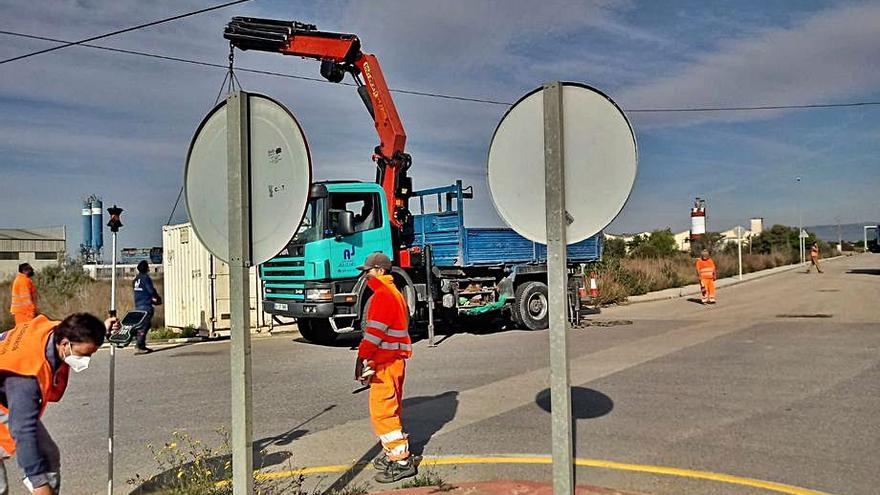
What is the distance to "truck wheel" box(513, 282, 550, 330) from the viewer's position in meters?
15.3

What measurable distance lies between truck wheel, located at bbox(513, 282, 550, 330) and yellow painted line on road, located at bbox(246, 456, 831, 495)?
9589mm

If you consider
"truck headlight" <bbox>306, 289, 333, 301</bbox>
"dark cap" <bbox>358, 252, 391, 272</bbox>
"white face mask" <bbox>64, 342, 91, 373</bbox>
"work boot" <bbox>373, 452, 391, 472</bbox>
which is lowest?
"work boot" <bbox>373, 452, 391, 472</bbox>

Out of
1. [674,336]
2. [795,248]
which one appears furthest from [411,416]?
[795,248]

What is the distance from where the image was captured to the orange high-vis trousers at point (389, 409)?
5227 mm

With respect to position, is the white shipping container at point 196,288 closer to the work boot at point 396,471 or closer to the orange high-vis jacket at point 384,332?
the orange high-vis jacket at point 384,332

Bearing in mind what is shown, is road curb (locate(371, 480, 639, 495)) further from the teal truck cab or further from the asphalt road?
the teal truck cab

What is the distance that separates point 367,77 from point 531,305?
19.8 ft

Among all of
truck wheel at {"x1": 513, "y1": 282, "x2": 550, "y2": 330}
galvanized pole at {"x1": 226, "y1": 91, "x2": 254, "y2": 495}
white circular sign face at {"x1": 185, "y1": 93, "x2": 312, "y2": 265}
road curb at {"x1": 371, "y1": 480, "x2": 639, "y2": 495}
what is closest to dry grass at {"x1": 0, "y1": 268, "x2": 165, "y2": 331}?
truck wheel at {"x1": 513, "y1": 282, "x2": 550, "y2": 330}

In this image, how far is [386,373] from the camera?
17.7ft

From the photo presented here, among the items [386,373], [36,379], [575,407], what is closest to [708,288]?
[575,407]

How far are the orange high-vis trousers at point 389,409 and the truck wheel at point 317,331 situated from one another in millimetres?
8808

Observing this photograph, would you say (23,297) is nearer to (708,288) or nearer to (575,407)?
(575,407)

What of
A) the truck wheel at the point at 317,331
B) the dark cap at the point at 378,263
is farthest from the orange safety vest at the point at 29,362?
the truck wheel at the point at 317,331

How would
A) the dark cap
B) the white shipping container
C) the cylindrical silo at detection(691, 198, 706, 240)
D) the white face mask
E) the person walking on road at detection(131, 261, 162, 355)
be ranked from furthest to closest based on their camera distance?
the cylindrical silo at detection(691, 198, 706, 240) → the white shipping container → the person walking on road at detection(131, 261, 162, 355) → the dark cap → the white face mask
